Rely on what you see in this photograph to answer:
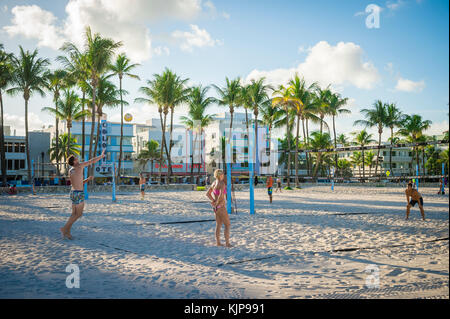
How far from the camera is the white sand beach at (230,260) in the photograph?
4.28 metres

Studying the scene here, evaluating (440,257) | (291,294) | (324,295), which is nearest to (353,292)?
(324,295)

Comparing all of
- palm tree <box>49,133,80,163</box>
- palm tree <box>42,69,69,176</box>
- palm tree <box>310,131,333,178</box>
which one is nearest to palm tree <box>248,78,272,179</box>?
palm tree <box>310,131,333,178</box>

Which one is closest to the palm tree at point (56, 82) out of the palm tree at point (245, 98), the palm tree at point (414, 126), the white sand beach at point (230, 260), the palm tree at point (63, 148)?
the palm tree at point (63, 148)

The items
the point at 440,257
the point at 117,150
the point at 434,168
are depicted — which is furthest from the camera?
the point at 434,168

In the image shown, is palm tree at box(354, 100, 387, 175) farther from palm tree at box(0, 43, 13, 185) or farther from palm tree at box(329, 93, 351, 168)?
palm tree at box(0, 43, 13, 185)

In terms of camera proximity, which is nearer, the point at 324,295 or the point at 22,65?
the point at 324,295

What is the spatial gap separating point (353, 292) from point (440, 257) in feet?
8.55

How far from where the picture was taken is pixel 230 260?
589 centimetres

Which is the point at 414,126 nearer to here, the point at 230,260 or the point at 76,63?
the point at 76,63

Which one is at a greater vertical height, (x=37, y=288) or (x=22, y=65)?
(x=22, y=65)

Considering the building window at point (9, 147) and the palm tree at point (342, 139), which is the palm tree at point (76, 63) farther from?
the palm tree at point (342, 139)

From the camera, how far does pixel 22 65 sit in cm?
3155

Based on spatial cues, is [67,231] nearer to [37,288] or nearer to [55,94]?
[37,288]

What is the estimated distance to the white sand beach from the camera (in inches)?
169
